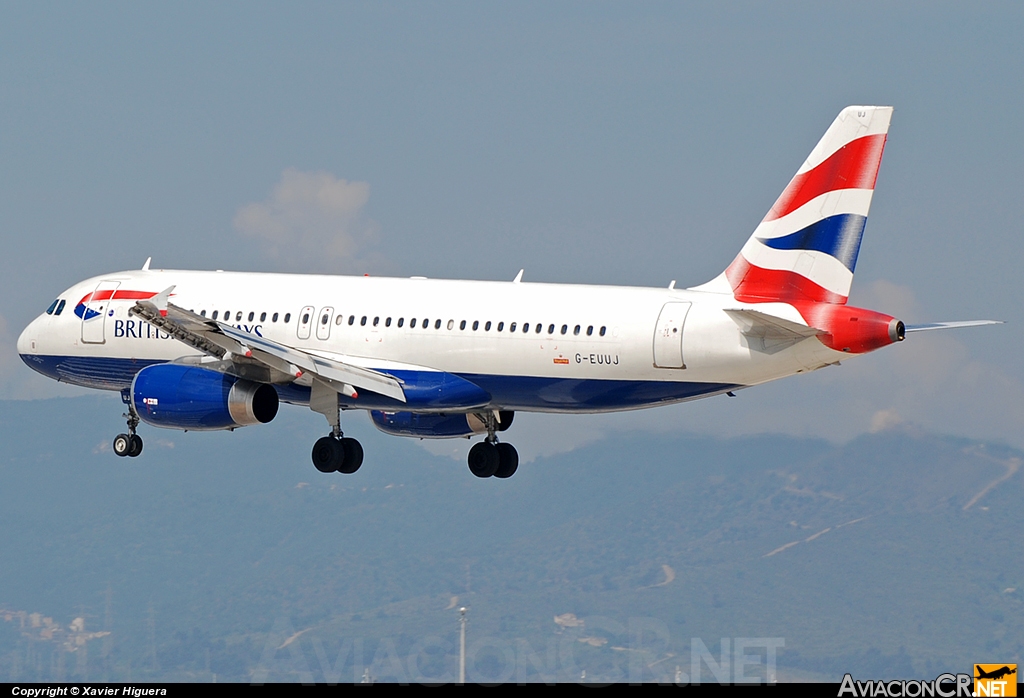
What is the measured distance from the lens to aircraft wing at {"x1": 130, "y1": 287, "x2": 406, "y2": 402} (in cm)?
4553

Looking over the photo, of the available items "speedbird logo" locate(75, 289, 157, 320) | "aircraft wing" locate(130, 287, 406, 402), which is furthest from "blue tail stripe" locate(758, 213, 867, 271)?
"speedbird logo" locate(75, 289, 157, 320)

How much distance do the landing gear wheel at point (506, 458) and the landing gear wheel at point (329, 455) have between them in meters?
4.89

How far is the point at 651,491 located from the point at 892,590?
2551cm

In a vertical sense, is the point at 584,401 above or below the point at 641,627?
below

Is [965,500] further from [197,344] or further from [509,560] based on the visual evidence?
[197,344]

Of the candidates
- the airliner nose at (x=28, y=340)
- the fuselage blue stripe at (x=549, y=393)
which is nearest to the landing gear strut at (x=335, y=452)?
the fuselage blue stripe at (x=549, y=393)

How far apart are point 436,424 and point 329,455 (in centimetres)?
380

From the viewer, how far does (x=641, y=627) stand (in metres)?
171

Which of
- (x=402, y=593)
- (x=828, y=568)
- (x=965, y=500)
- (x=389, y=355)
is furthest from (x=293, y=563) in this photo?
(x=389, y=355)

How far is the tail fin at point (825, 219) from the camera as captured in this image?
4312cm

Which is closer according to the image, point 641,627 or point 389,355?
point 389,355

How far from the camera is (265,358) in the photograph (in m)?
46.7

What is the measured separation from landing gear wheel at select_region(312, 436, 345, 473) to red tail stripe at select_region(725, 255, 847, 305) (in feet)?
41.2

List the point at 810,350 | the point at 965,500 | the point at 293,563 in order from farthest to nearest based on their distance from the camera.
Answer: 1. the point at 293,563
2. the point at 965,500
3. the point at 810,350
